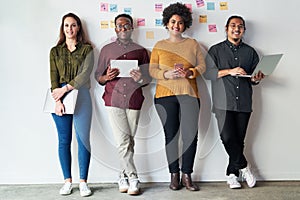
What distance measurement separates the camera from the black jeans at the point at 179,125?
2.94 metres

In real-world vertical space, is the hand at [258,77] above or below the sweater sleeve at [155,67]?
below

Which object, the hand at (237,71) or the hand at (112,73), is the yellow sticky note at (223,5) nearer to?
the hand at (237,71)

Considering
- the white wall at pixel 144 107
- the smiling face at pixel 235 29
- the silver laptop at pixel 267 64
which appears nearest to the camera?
the silver laptop at pixel 267 64

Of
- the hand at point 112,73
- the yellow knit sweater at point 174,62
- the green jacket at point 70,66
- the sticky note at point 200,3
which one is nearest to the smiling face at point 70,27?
the green jacket at point 70,66

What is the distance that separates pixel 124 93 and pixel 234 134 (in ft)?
3.00

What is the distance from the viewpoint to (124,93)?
293cm

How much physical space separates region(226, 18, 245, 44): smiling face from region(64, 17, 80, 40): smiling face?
1.18 metres

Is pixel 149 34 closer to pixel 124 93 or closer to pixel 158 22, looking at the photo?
pixel 158 22

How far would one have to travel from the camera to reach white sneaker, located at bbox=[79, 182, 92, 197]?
289cm

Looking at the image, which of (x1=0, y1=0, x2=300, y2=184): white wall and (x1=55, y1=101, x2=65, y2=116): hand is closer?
(x1=55, y1=101, x2=65, y2=116): hand

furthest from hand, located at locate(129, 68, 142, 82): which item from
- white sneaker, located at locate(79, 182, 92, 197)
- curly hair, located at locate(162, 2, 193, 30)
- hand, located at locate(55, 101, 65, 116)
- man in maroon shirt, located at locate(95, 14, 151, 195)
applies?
white sneaker, located at locate(79, 182, 92, 197)

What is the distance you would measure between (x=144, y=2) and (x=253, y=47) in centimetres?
94

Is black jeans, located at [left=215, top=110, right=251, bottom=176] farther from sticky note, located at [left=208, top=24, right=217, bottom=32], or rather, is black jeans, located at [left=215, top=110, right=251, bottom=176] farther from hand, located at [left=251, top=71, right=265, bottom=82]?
sticky note, located at [left=208, top=24, right=217, bottom=32]

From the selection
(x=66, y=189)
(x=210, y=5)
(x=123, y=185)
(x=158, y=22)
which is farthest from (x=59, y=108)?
(x=210, y=5)
